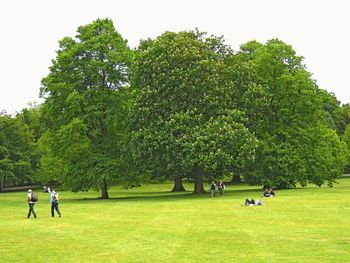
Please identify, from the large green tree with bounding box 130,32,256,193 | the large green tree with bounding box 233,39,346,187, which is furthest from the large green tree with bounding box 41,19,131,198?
the large green tree with bounding box 233,39,346,187

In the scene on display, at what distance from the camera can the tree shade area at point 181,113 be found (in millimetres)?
55156

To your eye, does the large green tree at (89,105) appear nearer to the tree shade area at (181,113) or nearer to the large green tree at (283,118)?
the tree shade area at (181,113)

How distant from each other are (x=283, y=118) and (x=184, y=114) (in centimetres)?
1771

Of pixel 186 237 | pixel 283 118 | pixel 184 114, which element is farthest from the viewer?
pixel 283 118

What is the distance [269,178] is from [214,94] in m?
14.0

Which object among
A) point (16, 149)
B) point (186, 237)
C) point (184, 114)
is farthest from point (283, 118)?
point (16, 149)

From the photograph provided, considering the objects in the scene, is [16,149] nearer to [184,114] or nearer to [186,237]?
[184,114]

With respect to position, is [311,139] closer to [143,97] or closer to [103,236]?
[143,97]

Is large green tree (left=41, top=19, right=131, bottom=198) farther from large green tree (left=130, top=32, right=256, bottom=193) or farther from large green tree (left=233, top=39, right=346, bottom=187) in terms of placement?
large green tree (left=233, top=39, right=346, bottom=187)

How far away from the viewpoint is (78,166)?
61.1m

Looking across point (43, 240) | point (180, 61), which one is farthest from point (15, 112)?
point (43, 240)

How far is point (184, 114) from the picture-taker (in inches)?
2168

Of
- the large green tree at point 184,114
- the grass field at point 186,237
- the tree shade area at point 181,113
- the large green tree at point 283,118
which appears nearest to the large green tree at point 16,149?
the tree shade area at point 181,113

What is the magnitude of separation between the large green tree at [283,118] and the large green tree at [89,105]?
15339 millimetres
